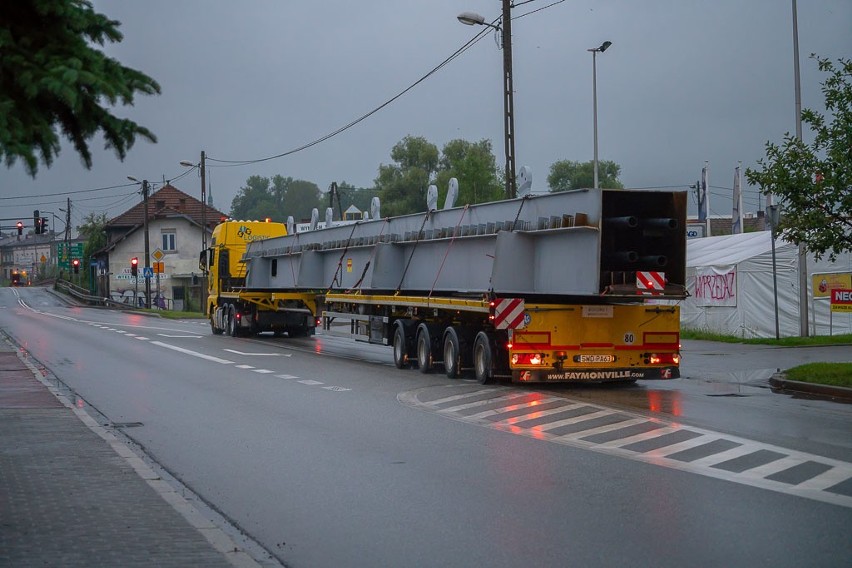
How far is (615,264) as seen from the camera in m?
15.6

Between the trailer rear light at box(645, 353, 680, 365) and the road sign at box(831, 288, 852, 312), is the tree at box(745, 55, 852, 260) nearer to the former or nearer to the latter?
the trailer rear light at box(645, 353, 680, 365)

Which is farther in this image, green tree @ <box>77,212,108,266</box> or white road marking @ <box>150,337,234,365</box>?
green tree @ <box>77,212,108,266</box>

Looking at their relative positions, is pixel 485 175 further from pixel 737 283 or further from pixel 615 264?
pixel 615 264

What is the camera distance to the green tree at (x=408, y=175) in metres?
→ 78.8

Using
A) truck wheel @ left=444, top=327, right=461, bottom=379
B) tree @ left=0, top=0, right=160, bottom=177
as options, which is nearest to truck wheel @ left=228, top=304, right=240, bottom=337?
truck wheel @ left=444, top=327, right=461, bottom=379

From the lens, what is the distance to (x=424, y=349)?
2027 centimetres

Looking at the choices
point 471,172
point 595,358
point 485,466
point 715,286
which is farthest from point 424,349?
point 471,172

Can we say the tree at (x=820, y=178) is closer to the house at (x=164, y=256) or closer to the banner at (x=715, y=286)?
the banner at (x=715, y=286)

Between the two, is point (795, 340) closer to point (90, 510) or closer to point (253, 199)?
point (90, 510)

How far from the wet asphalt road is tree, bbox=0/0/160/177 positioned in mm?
2975

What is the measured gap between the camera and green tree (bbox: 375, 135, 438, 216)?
259ft

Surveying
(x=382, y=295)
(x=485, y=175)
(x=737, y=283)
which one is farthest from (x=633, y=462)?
(x=485, y=175)

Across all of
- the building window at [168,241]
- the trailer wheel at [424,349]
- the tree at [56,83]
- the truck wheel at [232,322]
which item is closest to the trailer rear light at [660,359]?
the trailer wheel at [424,349]

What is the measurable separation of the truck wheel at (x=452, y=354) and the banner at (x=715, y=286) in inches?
525
